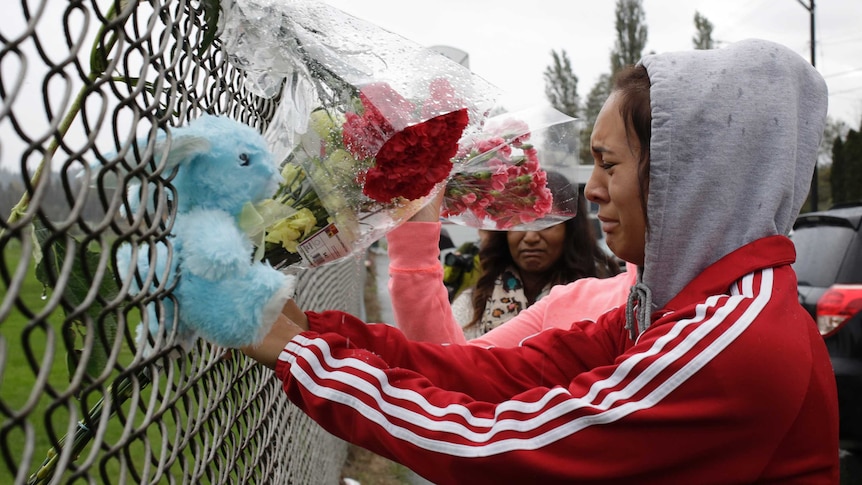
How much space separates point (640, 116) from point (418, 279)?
0.83 m

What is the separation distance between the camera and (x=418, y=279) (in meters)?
2.18

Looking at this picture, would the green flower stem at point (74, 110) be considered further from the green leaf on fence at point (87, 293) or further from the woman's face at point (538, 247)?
the woman's face at point (538, 247)

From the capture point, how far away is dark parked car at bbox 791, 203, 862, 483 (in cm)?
440

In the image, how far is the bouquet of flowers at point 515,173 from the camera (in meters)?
1.96

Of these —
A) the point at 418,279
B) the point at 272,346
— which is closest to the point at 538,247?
the point at 418,279

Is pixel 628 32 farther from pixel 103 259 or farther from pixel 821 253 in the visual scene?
pixel 103 259

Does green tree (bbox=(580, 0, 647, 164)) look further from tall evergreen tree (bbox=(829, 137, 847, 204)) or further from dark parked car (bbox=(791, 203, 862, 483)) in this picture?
dark parked car (bbox=(791, 203, 862, 483))

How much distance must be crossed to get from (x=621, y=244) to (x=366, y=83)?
2.35 feet

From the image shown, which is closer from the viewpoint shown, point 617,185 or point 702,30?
point 617,185

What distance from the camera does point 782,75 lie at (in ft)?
5.35

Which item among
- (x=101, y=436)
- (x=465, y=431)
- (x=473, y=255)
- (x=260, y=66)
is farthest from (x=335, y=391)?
(x=473, y=255)

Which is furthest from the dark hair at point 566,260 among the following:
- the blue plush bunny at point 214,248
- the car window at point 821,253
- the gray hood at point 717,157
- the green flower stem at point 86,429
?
the green flower stem at point 86,429

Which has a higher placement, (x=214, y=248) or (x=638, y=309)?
(x=214, y=248)

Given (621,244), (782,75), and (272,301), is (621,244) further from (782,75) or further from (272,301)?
(272,301)
